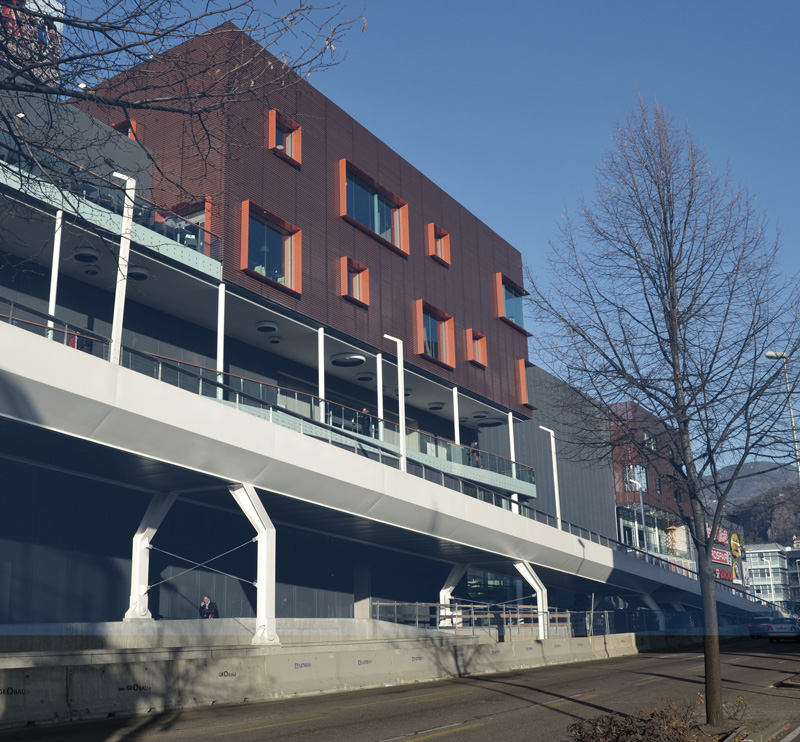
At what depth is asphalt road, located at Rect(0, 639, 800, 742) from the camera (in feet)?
39.8

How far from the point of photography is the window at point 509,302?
45.0 m

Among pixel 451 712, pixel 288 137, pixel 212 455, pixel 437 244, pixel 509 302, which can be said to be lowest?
pixel 451 712

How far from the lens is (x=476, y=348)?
42.6m

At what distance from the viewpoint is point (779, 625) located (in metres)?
43.7

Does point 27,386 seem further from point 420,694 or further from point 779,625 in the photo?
point 779,625

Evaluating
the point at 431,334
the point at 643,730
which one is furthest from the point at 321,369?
the point at 643,730

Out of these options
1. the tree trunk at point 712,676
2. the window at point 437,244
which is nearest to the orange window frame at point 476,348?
the window at point 437,244

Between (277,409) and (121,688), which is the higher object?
(277,409)

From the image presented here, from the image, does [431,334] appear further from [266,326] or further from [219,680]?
[219,680]

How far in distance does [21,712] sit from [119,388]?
8.54m

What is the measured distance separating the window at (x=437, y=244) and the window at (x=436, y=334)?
261 centimetres

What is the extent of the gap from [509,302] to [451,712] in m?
32.7

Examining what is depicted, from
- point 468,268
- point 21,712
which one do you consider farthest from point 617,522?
point 21,712

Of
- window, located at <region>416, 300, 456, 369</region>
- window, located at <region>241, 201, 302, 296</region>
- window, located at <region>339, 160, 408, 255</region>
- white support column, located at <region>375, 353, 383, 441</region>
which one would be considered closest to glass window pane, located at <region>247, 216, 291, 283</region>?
window, located at <region>241, 201, 302, 296</region>
